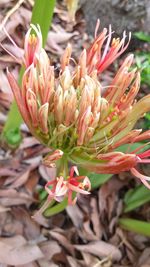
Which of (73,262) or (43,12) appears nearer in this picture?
(43,12)

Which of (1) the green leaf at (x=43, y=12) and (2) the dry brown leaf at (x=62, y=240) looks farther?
(2) the dry brown leaf at (x=62, y=240)

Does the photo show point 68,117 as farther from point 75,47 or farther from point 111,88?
point 75,47

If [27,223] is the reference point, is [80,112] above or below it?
above

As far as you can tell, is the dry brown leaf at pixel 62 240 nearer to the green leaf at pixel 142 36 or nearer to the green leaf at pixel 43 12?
the green leaf at pixel 43 12

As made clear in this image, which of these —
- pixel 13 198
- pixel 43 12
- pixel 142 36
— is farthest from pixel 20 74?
pixel 142 36

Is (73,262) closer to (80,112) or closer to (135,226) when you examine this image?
(135,226)

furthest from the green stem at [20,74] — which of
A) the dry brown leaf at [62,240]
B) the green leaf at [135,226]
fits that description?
the green leaf at [135,226]

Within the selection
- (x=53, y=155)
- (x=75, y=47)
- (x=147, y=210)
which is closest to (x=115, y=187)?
(x=147, y=210)
